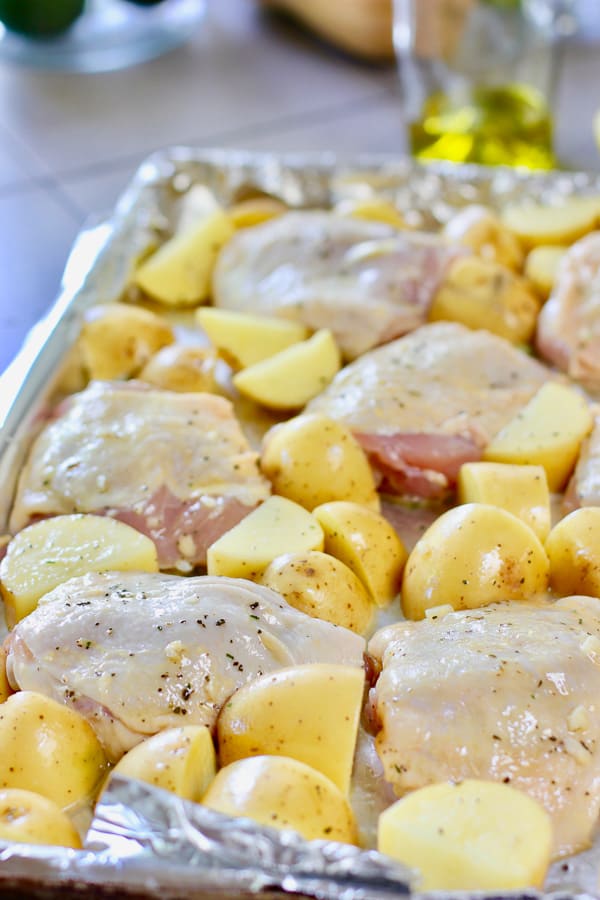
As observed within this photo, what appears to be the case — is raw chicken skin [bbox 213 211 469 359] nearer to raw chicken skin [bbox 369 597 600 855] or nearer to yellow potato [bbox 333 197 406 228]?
yellow potato [bbox 333 197 406 228]

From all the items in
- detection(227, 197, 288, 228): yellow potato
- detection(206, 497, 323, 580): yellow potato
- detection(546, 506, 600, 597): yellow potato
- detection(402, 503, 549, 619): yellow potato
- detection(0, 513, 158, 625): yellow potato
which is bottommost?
detection(546, 506, 600, 597): yellow potato

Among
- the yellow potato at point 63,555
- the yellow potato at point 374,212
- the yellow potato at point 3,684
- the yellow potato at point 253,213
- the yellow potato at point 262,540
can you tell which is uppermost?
the yellow potato at point 253,213

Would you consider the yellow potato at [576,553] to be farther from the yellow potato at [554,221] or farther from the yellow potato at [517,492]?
the yellow potato at [554,221]

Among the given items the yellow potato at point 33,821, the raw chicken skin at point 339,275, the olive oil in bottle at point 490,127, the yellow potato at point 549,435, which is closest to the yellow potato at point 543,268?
the raw chicken skin at point 339,275

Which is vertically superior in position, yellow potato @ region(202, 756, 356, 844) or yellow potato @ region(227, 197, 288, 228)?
yellow potato @ region(227, 197, 288, 228)

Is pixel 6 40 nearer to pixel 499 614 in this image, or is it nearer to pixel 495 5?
pixel 495 5

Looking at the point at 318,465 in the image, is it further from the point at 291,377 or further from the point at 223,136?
the point at 223,136

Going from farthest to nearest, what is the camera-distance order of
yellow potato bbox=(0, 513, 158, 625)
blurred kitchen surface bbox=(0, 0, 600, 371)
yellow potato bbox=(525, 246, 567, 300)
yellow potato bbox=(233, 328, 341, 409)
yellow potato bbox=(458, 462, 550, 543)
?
blurred kitchen surface bbox=(0, 0, 600, 371) → yellow potato bbox=(525, 246, 567, 300) → yellow potato bbox=(233, 328, 341, 409) → yellow potato bbox=(458, 462, 550, 543) → yellow potato bbox=(0, 513, 158, 625)

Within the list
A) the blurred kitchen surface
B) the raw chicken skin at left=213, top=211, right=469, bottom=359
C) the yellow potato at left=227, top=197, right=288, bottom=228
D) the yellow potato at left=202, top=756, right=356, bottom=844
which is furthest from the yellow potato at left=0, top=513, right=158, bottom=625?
the blurred kitchen surface
